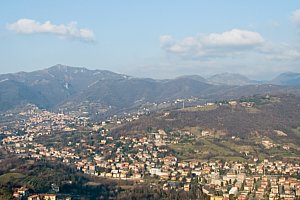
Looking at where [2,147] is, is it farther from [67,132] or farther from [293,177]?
[293,177]

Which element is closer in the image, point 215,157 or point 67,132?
point 215,157

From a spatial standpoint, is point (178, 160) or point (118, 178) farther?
point (178, 160)

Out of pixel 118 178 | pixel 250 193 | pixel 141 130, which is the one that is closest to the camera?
pixel 250 193

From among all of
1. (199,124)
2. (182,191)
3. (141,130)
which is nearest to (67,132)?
(141,130)

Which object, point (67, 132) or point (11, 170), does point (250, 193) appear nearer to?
point (11, 170)

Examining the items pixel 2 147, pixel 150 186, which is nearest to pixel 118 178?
pixel 150 186

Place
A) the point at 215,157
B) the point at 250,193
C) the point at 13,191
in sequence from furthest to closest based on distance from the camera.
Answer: the point at 215,157, the point at 250,193, the point at 13,191
